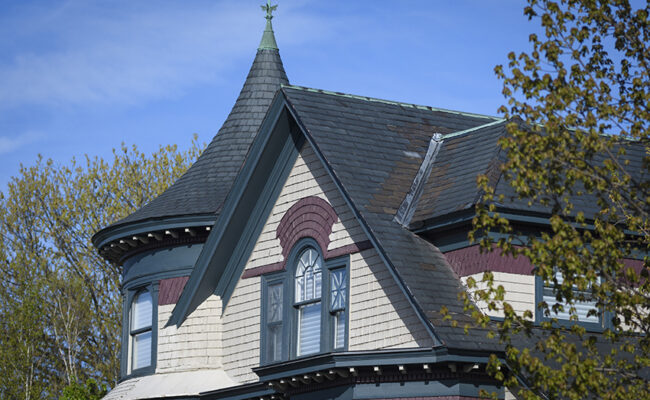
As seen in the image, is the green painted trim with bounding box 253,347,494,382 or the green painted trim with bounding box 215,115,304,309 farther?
the green painted trim with bounding box 215,115,304,309

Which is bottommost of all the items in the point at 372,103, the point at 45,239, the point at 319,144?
the point at 319,144

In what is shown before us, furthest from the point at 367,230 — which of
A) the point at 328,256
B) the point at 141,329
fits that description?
the point at 141,329

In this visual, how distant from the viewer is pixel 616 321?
13.9m

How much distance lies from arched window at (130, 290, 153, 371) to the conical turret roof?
163 cm

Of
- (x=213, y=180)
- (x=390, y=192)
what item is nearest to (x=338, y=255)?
(x=390, y=192)

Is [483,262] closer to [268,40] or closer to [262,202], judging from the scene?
[262,202]

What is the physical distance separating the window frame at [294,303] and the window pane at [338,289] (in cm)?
7

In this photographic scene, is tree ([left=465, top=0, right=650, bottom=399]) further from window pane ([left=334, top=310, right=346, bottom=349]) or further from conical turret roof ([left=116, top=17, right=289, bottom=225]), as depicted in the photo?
conical turret roof ([left=116, top=17, right=289, bottom=225])

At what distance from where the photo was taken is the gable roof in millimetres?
17844

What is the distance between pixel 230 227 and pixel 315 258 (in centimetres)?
217

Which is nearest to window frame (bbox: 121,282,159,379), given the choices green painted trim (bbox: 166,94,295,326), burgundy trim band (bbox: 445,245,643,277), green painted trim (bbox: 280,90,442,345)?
green painted trim (bbox: 166,94,295,326)

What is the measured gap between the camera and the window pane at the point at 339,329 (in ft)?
64.5

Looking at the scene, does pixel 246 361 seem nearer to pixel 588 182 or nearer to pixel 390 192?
pixel 390 192

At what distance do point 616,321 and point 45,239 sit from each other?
1323 inches
